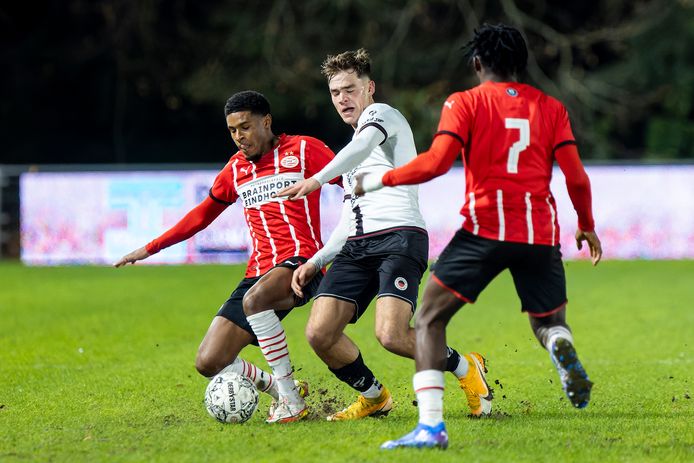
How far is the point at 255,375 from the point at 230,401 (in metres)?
0.55

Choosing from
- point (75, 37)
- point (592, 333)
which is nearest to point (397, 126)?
point (592, 333)

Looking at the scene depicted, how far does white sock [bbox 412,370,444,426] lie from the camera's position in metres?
5.82

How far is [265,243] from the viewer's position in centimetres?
747

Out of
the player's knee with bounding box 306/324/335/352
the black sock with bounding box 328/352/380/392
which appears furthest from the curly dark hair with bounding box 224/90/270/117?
the black sock with bounding box 328/352/380/392

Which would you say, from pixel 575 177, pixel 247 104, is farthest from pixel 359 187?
pixel 247 104

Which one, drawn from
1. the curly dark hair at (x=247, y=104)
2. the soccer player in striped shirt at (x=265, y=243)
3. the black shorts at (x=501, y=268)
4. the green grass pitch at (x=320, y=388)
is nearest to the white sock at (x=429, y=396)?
the green grass pitch at (x=320, y=388)

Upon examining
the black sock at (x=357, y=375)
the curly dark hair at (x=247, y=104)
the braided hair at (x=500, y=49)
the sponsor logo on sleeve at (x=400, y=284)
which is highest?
the braided hair at (x=500, y=49)

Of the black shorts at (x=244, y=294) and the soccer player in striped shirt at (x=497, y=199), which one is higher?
the soccer player in striped shirt at (x=497, y=199)

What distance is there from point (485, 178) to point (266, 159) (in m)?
2.04

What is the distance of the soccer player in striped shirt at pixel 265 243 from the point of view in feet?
23.6

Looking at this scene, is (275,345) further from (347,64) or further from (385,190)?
(347,64)

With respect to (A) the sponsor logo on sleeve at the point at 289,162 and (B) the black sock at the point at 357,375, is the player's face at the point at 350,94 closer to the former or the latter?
(A) the sponsor logo on sleeve at the point at 289,162

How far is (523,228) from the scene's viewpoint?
587cm

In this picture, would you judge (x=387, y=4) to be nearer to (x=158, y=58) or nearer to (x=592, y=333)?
(x=158, y=58)
